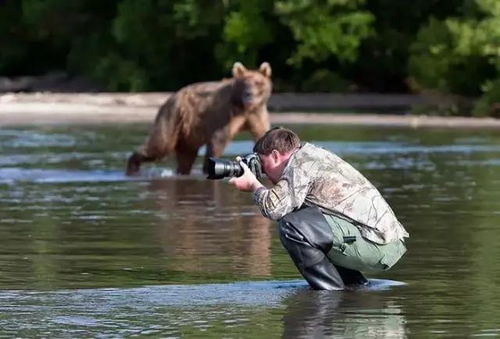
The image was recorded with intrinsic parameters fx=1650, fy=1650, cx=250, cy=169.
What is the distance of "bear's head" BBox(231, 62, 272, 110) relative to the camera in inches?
827

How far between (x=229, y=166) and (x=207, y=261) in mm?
2530

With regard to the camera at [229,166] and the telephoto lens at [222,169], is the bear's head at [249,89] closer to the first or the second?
the camera at [229,166]

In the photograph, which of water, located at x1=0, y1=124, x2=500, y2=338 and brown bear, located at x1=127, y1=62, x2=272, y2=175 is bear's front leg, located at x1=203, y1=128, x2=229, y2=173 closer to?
brown bear, located at x1=127, y1=62, x2=272, y2=175

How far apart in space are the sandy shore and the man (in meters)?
21.8

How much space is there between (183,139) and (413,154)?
4159mm

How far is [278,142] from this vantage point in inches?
379

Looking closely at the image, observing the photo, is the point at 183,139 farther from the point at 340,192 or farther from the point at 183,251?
the point at 340,192

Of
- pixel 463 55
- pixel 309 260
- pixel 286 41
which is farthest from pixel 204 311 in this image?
pixel 286 41

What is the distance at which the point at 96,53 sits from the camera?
1922 inches

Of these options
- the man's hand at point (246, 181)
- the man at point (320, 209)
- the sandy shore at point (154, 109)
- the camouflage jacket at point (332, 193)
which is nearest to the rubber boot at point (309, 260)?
the man at point (320, 209)

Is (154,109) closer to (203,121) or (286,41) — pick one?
(286,41)

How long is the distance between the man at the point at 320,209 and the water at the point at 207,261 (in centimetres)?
24

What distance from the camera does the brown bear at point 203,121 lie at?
20.9 meters

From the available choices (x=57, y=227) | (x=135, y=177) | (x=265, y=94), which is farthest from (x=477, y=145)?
(x=57, y=227)
